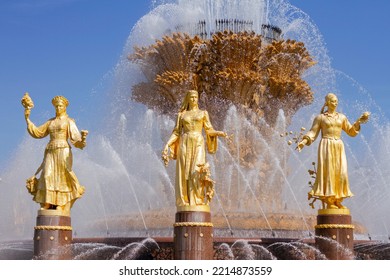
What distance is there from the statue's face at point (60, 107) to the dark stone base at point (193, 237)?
3.67 m

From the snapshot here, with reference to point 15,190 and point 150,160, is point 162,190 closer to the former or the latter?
point 150,160

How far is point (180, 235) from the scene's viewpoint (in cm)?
1462

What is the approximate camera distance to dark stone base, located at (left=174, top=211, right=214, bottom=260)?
14523 millimetres

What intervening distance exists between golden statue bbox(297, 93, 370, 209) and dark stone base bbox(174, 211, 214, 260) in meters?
2.50

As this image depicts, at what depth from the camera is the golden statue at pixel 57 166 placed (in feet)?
51.6

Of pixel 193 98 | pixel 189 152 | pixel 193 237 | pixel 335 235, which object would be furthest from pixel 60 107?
pixel 335 235

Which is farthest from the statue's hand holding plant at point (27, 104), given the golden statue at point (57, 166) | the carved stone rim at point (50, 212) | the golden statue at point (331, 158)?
the golden statue at point (331, 158)

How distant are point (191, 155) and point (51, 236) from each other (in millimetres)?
3270

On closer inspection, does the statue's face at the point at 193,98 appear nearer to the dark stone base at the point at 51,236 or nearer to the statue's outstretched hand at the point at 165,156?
the statue's outstretched hand at the point at 165,156

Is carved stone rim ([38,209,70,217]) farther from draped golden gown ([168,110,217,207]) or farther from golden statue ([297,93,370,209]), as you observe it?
golden statue ([297,93,370,209])

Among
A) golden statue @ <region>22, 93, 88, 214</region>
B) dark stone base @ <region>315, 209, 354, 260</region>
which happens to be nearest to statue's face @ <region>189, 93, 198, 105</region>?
golden statue @ <region>22, 93, 88, 214</region>
